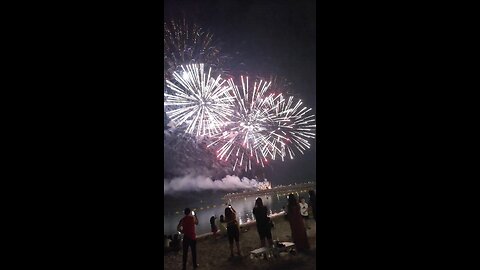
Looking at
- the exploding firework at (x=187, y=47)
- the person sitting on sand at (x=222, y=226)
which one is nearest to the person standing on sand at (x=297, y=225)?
the person sitting on sand at (x=222, y=226)

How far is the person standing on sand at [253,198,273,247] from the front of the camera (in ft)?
9.74

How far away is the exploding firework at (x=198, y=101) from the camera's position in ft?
9.42

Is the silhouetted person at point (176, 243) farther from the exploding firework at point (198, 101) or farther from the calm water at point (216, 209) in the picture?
the exploding firework at point (198, 101)

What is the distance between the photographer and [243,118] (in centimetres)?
296

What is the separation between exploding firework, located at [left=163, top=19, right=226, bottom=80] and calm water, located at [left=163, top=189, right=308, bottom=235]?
0.80 meters

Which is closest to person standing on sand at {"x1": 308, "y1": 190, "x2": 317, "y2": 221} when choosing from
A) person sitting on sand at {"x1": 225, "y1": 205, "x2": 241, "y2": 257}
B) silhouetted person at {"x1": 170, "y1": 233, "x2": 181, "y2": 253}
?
person sitting on sand at {"x1": 225, "y1": 205, "x2": 241, "y2": 257}

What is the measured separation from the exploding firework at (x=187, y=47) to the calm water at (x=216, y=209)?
0.80 m

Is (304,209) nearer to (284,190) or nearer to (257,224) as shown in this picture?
(284,190)

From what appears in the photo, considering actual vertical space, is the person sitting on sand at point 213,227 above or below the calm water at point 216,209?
below
